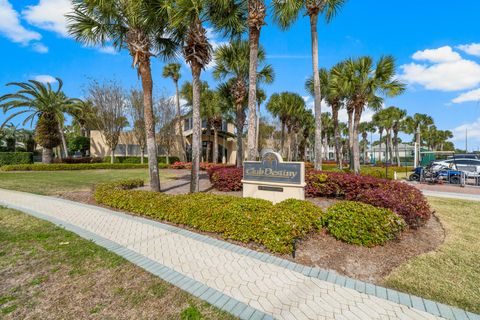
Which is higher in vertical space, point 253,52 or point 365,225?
point 253,52

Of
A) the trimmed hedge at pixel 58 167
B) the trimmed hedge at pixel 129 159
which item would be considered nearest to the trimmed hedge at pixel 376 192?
the trimmed hedge at pixel 58 167

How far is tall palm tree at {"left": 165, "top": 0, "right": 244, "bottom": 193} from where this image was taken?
8.15 m

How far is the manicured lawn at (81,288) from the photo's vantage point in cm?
269

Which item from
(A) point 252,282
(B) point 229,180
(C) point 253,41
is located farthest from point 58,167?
(A) point 252,282

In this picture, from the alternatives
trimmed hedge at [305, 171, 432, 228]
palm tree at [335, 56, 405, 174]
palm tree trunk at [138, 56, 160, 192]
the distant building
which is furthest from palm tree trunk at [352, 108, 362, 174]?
the distant building

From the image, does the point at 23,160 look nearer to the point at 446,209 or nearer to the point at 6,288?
the point at 6,288

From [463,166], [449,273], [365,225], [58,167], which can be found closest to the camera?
[449,273]

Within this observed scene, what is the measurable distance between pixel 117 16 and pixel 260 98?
13.6 m

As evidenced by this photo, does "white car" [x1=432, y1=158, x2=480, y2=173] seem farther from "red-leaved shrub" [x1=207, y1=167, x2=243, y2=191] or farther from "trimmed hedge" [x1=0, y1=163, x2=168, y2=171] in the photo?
"trimmed hedge" [x1=0, y1=163, x2=168, y2=171]

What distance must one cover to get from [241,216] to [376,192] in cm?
377

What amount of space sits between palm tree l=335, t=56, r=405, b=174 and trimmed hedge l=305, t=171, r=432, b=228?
769cm

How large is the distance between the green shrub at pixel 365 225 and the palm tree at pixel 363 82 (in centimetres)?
1095

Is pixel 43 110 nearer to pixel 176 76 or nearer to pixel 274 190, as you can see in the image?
pixel 176 76

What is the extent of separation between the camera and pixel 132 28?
8.88 meters
